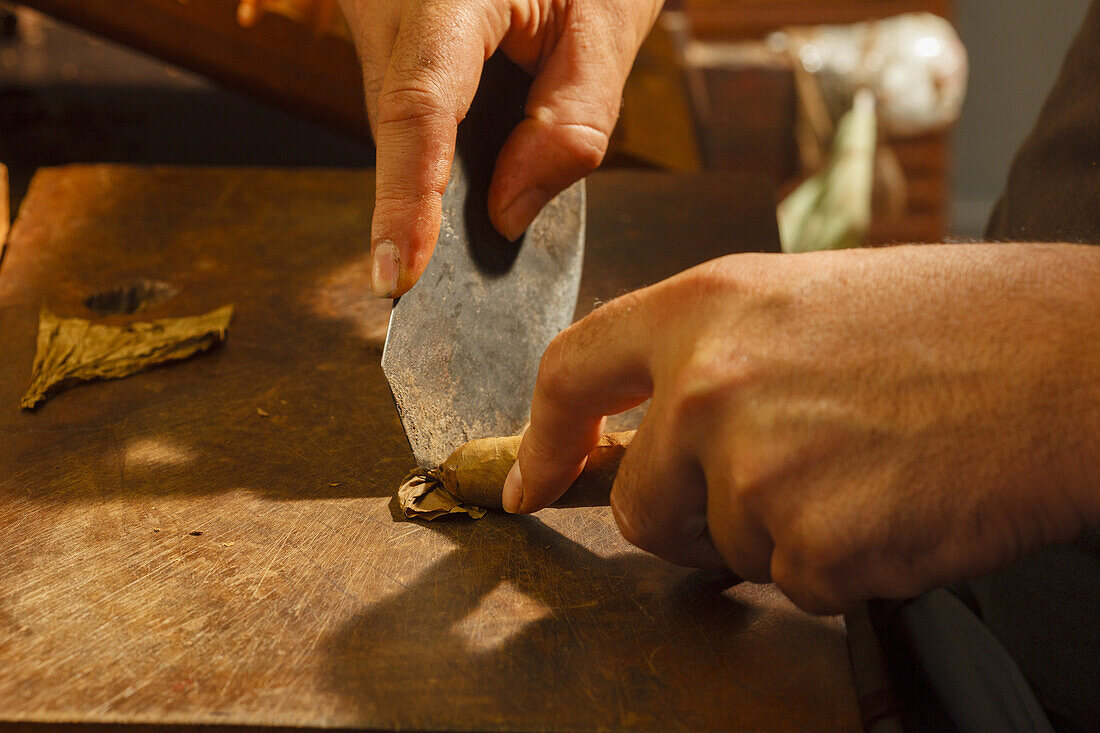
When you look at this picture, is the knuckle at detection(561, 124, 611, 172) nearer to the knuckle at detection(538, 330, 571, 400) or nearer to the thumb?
the thumb

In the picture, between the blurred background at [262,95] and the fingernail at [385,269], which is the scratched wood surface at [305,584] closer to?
the fingernail at [385,269]

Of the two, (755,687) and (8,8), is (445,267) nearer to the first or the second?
(755,687)

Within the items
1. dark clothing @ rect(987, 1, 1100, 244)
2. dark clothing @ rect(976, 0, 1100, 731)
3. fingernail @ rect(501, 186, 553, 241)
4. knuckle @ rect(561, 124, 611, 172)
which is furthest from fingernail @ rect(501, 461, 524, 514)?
dark clothing @ rect(987, 1, 1100, 244)

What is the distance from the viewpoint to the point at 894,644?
42.7 inches

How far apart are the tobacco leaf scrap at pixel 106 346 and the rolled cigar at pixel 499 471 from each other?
0.51 metres

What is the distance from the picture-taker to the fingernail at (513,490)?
2.84 ft

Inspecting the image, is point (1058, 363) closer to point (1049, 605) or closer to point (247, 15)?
point (1049, 605)

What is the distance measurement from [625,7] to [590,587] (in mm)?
908

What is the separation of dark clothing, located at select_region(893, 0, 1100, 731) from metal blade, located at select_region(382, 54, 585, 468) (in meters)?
0.58

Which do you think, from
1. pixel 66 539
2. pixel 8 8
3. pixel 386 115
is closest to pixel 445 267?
pixel 386 115

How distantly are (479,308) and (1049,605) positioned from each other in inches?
31.7

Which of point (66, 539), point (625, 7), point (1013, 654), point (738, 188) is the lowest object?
point (1013, 654)

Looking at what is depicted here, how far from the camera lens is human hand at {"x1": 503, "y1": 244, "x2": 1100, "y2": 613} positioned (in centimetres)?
60

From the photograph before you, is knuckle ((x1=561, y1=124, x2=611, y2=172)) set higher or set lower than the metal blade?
higher
